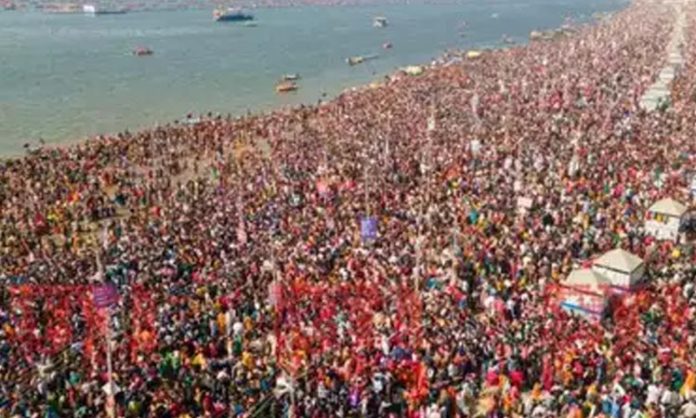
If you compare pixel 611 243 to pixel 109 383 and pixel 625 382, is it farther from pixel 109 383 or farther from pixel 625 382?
pixel 109 383

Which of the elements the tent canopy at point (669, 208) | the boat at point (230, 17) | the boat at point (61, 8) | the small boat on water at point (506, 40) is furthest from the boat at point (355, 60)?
the boat at point (61, 8)

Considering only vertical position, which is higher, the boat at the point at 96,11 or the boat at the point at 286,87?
the boat at the point at 96,11

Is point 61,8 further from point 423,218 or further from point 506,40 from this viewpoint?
point 423,218

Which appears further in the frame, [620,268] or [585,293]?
[620,268]

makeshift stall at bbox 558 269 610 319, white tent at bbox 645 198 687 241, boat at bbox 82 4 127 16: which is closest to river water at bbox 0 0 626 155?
boat at bbox 82 4 127 16

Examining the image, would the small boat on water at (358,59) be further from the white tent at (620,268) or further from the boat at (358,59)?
the white tent at (620,268)

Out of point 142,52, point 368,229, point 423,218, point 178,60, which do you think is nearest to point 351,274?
point 368,229

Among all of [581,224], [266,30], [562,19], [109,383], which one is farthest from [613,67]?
[562,19]

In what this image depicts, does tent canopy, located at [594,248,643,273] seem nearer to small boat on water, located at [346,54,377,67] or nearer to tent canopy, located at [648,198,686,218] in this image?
tent canopy, located at [648,198,686,218]

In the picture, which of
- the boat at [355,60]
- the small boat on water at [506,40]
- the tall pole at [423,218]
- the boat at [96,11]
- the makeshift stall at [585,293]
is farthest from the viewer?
the boat at [96,11]
